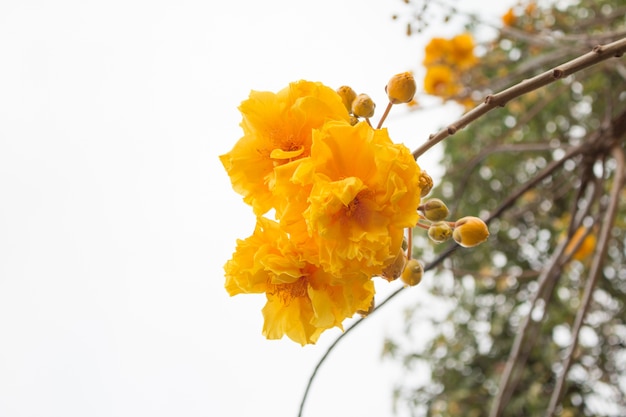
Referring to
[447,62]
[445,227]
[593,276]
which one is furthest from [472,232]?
[447,62]

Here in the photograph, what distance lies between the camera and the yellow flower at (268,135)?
0.58 meters

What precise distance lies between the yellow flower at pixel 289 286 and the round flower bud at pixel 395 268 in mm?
20

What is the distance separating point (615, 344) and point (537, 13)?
1373 mm

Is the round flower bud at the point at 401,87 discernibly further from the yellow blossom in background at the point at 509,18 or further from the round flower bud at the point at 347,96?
the yellow blossom in background at the point at 509,18

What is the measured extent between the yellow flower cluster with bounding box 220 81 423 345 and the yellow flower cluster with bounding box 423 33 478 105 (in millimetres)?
1755

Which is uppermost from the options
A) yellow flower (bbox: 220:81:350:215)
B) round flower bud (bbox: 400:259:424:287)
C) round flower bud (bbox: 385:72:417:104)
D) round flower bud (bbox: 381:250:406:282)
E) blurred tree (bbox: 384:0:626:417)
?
yellow flower (bbox: 220:81:350:215)

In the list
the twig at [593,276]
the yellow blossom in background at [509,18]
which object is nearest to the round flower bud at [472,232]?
the twig at [593,276]

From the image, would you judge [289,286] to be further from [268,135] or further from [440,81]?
[440,81]

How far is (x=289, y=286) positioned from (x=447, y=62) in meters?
1.91

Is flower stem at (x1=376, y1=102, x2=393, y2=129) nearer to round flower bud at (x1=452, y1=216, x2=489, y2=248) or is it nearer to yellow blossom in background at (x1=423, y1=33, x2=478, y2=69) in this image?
round flower bud at (x1=452, y1=216, x2=489, y2=248)

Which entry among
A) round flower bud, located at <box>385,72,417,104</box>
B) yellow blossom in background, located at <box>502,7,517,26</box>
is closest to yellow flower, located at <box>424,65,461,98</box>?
→ yellow blossom in background, located at <box>502,7,517,26</box>

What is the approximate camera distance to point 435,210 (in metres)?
0.61

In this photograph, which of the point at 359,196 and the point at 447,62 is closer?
the point at 359,196

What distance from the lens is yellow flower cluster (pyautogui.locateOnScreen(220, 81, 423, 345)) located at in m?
0.51
